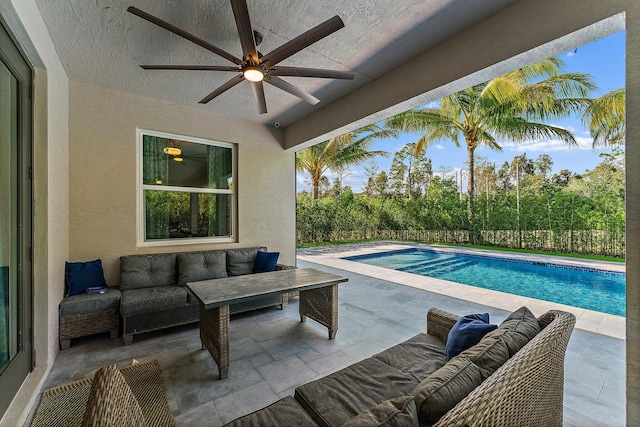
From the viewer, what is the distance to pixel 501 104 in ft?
24.0

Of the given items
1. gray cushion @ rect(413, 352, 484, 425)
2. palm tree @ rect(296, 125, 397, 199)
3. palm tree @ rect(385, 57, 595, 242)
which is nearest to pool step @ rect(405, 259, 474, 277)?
palm tree @ rect(385, 57, 595, 242)

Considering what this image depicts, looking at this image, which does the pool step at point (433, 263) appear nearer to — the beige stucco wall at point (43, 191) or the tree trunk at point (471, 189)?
the tree trunk at point (471, 189)

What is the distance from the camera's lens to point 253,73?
231 cm

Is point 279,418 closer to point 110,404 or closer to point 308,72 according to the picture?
point 110,404

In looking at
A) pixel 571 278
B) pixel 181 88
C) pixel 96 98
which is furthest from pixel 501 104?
pixel 96 98

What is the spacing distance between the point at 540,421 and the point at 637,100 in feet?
6.30

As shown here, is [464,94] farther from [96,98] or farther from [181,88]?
[96,98]

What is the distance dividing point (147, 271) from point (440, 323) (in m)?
3.54

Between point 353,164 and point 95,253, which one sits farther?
point 353,164

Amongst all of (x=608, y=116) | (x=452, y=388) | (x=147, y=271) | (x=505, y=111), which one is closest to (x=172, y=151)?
(x=147, y=271)

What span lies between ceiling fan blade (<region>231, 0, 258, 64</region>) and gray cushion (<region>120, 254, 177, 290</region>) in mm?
2894

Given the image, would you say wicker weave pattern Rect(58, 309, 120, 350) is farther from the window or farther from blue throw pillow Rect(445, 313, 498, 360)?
blue throw pillow Rect(445, 313, 498, 360)

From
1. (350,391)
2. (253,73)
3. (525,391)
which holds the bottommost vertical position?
(350,391)

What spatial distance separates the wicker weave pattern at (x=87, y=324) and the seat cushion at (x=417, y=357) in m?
2.94
